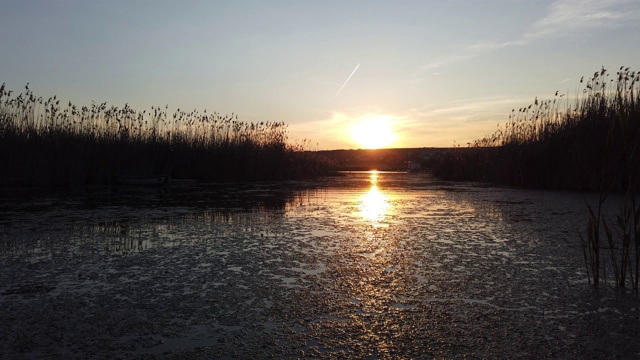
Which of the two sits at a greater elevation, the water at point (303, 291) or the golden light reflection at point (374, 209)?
the golden light reflection at point (374, 209)

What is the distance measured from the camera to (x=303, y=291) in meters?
3.26

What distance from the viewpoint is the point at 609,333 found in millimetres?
2486

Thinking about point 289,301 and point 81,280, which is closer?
point 289,301

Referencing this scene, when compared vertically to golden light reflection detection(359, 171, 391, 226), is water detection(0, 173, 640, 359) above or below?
below

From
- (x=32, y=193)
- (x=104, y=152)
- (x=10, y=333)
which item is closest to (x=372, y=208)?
(x=10, y=333)

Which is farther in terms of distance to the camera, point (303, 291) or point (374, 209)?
point (374, 209)

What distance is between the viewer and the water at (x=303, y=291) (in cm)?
236

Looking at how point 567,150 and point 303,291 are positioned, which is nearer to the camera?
point 303,291

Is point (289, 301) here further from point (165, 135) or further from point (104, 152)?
point (165, 135)

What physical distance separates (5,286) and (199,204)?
5347 millimetres

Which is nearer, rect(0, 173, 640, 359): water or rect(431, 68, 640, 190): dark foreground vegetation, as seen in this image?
rect(0, 173, 640, 359): water

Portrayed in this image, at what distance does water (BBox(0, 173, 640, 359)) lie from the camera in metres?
2.36

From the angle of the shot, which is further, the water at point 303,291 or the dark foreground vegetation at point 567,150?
the dark foreground vegetation at point 567,150

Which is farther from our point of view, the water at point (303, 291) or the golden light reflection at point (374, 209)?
the golden light reflection at point (374, 209)
